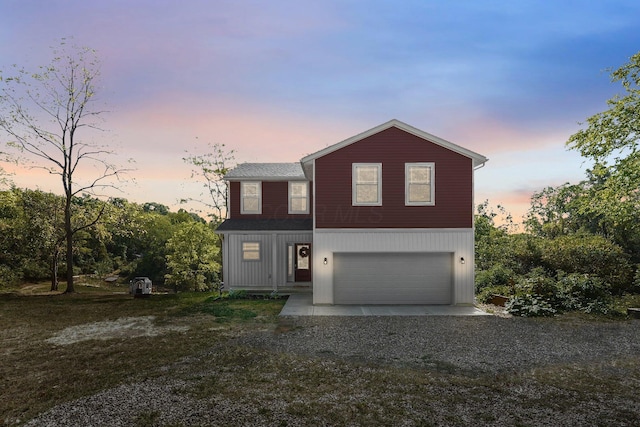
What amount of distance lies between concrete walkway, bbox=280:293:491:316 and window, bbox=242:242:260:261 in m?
3.93

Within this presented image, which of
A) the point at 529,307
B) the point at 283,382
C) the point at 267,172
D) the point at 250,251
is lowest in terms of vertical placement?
the point at 529,307

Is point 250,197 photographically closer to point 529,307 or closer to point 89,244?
point 529,307

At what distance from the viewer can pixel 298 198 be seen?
19.8 metres

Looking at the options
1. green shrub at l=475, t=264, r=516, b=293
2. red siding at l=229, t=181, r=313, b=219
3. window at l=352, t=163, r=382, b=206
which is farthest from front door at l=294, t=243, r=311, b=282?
green shrub at l=475, t=264, r=516, b=293

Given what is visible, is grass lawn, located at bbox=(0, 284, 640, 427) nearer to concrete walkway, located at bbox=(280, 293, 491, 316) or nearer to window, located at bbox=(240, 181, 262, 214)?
concrete walkway, located at bbox=(280, 293, 491, 316)

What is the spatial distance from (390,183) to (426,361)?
7.95 meters

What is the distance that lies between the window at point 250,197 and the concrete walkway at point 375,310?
614 cm

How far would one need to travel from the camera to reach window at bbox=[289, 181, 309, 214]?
19844 millimetres

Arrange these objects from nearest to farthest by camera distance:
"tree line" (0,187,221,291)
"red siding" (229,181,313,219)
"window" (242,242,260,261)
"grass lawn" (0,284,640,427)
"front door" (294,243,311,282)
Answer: "grass lawn" (0,284,640,427) → "window" (242,242,260,261) → "front door" (294,243,311,282) → "red siding" (229,181,313,219) → "tree line" (0,187,221,291)

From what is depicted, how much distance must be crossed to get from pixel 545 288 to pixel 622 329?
11.5ft

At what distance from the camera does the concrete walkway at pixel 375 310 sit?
13562mm

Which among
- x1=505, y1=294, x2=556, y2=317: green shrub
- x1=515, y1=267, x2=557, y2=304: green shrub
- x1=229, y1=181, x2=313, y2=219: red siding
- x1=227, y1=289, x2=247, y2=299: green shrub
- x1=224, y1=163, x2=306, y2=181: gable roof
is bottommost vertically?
x1=227, y1=289, x2=247, y2=299: green shrub

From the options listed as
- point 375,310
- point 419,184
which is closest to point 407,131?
point 419,184

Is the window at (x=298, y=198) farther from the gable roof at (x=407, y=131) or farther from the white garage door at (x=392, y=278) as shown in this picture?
the white garage door at (x=392, y=278)
